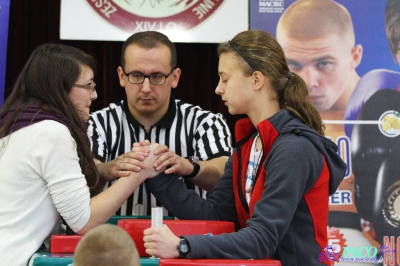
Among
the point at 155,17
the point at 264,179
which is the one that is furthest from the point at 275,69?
the point at 155,17

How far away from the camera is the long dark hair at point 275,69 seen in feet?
6.93

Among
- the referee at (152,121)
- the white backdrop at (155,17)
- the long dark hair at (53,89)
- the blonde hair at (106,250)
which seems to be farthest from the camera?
the white backdrop at (155,17)

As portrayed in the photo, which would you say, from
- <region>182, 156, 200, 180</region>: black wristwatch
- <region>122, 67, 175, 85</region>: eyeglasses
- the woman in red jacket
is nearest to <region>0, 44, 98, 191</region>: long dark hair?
the woman in red jacket

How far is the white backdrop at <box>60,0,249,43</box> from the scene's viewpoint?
3.64 m

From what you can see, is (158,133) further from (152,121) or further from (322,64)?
(322,64)

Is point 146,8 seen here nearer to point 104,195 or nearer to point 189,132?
point 189,132

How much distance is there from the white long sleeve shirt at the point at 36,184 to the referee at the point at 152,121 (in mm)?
799

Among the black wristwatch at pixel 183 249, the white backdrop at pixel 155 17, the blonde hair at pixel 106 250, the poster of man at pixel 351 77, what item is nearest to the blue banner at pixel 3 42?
the white backdrop at pixel 155 17

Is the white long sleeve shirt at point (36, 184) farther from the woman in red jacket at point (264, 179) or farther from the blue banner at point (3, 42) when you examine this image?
the blue banner at point (3, 42)

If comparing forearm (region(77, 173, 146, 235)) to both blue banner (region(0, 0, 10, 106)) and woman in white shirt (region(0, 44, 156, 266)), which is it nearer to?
woman in white shirt (region(0, 44, 156, 266))

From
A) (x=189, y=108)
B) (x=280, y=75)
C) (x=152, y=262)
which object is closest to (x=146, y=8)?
(x=189, y=108)

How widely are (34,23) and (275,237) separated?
273 centimetres

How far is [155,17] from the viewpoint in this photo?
12.1 feet

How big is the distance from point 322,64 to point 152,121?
113 cm
